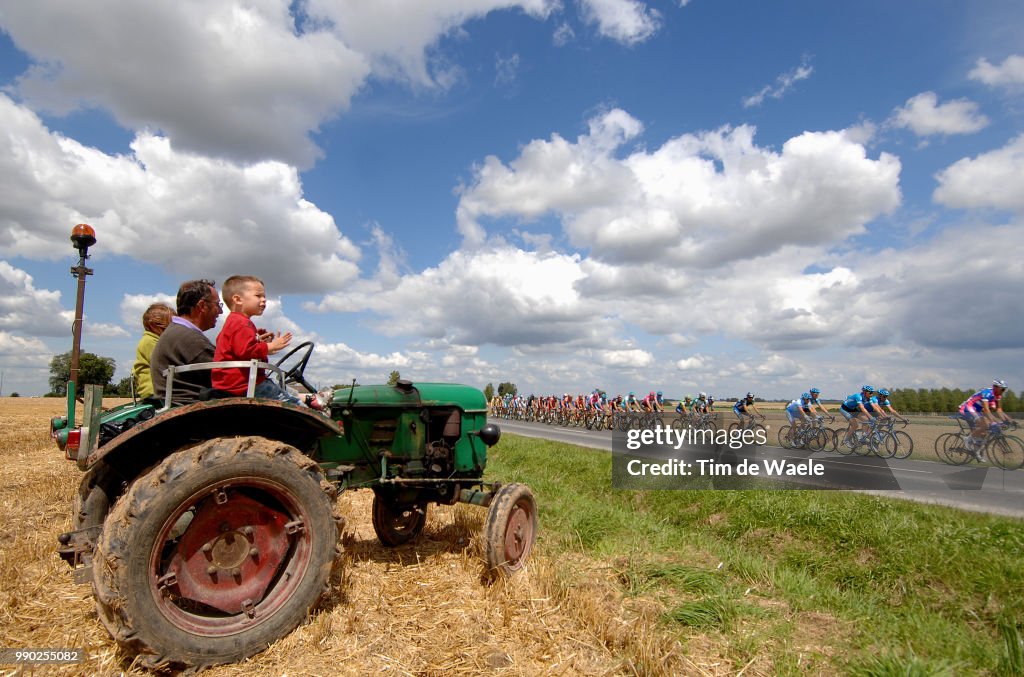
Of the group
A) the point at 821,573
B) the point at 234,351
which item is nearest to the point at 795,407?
the point at 821,573

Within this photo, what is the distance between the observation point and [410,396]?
15.7 feet

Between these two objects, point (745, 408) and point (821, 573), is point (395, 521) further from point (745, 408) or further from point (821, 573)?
→ point (745, 408)

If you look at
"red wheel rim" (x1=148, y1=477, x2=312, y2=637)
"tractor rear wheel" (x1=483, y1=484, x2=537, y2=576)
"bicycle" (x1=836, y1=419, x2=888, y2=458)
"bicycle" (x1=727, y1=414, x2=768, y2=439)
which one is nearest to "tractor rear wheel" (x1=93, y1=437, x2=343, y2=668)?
"red wheel rim" (x1=148, y1=477, x2=312, y2=637)

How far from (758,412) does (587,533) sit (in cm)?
1658

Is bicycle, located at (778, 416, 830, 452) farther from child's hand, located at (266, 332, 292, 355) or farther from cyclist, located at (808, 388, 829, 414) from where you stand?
child's hand, located at (266, 332, 292, 355)

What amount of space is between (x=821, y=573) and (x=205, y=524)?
5327 mm

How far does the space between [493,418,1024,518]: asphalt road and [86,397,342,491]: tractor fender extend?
26.7ft

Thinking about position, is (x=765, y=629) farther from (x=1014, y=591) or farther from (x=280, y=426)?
(x=280, y=426)

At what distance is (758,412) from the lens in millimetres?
20578

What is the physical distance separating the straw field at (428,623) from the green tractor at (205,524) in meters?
0.19

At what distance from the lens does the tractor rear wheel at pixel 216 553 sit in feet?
8.74

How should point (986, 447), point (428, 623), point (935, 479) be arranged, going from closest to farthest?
point (428, 623), point (935, 479), point (986, 447)

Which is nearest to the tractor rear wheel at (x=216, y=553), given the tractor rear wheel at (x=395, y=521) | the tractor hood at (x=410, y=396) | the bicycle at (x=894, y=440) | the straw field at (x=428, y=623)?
the straw field at (x=428, y=623)

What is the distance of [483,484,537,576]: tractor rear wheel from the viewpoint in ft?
14.1
